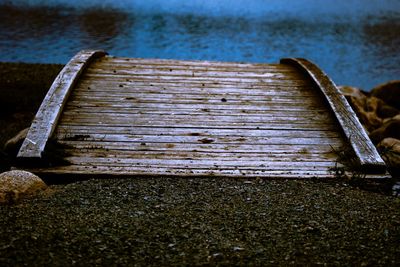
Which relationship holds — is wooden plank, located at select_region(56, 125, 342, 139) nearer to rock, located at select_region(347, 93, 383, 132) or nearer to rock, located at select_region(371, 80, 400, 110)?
rock, located at select_region(347, 93, 383, 132)

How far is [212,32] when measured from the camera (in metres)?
28.4

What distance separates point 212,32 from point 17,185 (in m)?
24.8

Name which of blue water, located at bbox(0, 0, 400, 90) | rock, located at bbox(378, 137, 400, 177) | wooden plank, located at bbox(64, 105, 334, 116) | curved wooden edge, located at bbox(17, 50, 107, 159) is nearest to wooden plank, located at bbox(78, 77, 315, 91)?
curved wooden edge, located at bbox(17, 50, 107, 159)

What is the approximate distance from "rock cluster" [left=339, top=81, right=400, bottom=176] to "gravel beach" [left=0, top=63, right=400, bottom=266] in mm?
1336

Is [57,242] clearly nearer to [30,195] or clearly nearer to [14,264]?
[14,264]

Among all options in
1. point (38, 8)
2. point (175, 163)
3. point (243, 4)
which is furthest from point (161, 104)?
point (243, 4)

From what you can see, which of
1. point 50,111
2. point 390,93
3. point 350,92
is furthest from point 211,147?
point 390,93

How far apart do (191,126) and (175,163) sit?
0.93 m

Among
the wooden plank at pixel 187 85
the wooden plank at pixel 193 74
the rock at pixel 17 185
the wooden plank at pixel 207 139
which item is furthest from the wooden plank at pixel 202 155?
the wooden plank at pixel 193 74

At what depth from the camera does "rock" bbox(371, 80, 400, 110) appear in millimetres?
11672

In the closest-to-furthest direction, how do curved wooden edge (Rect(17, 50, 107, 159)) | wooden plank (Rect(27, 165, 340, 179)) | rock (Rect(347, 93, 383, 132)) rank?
wooden plank (Rect(27, 165, 340, 179)), curved wooden edge (Rect(17, 50, 107, 159)), rock (Rect(347, 93, 383, 132))

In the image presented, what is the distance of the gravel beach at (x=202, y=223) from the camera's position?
3.34 m

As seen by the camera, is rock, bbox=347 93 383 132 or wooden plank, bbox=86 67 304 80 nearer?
wooden plank, bbox=86 67 304 80

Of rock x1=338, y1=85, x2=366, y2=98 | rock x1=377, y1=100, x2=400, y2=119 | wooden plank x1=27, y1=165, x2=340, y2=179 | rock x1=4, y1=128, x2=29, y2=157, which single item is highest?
wooden plank x1=27, y1=165, x2=340, y2=179
